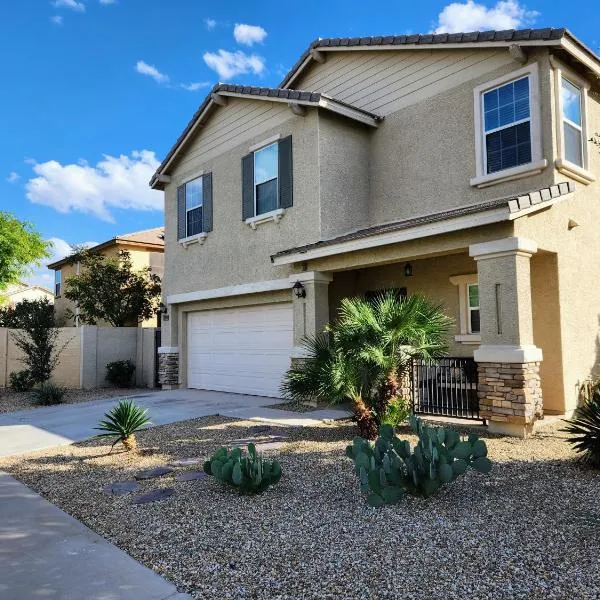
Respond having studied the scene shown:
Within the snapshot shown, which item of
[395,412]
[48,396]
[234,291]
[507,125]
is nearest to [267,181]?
[234,291]

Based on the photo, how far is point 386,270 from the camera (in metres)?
12.6

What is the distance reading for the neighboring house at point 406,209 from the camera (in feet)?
27.9

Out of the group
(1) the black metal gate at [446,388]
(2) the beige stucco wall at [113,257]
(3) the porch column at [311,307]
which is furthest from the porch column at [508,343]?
(2) the beige stucco wall at [113,257]

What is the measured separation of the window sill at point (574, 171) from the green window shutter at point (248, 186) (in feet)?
23.1

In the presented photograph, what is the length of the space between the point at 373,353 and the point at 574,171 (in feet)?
17.5

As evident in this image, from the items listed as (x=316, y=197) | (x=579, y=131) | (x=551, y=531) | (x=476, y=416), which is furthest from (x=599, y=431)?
(x=316, y=197)

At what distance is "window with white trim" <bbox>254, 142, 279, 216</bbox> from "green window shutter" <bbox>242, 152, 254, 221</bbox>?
0.34ft

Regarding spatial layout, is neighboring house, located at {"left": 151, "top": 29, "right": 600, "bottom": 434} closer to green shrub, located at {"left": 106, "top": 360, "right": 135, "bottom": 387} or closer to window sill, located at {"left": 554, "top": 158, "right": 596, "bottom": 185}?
window sill, located at {"left": 554, "top": 158, "right": 596, "bottom": 185}

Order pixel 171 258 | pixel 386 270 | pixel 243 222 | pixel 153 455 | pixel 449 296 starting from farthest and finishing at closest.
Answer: pixel 171 258
pixel 243 222
pixel 386 270
pixel 449 296
pixel 153 455

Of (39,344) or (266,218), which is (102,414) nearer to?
(39,344)

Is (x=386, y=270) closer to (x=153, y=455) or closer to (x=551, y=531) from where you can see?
(x=153, y=455)

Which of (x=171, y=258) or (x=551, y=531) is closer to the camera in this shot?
(x=551, y=531)

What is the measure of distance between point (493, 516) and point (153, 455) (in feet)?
15.7

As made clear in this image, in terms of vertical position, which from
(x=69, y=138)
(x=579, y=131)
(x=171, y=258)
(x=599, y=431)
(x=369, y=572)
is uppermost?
(x=69, y=138)
